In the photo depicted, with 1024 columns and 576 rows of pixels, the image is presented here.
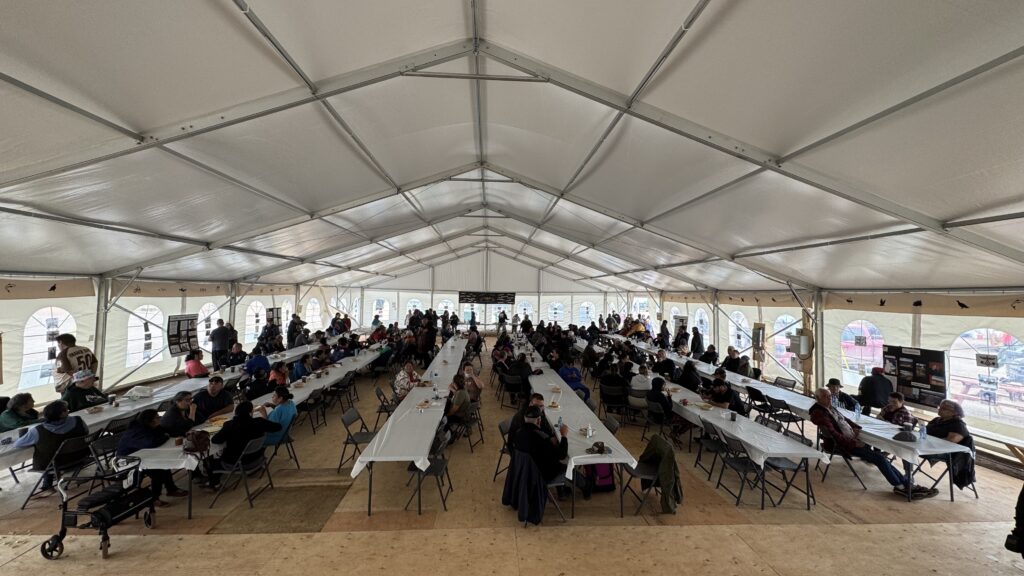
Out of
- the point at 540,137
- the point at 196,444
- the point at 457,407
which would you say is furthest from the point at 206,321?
the point at 540,137

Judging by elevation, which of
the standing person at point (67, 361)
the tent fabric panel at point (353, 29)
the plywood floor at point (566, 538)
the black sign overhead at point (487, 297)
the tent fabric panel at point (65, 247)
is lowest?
the plywood floor at point (566, 538)

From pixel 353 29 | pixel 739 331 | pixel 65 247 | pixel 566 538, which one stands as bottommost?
pixel 566 538

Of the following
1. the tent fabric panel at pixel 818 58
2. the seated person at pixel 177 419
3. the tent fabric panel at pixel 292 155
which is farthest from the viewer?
the seated person at pixel 177 419

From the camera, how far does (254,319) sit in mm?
14578

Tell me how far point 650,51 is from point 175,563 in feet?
20.4

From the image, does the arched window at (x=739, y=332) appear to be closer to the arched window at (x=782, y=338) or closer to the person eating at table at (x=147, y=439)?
the arched window at (x=782, y=338)

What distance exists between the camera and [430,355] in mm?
13219

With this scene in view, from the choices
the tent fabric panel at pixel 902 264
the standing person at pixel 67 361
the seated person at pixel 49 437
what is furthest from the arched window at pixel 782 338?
the standing person at pixel 67 361

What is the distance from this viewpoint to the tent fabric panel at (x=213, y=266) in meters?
8.96

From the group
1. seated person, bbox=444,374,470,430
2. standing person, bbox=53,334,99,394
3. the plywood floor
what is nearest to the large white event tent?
standing person, bbox=53,334,99,394

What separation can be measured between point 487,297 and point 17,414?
17.8 meters

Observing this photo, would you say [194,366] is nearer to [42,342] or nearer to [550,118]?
[42,342]

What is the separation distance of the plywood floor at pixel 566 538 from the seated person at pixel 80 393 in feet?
4.20

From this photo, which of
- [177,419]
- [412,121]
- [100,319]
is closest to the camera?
[177,419]
